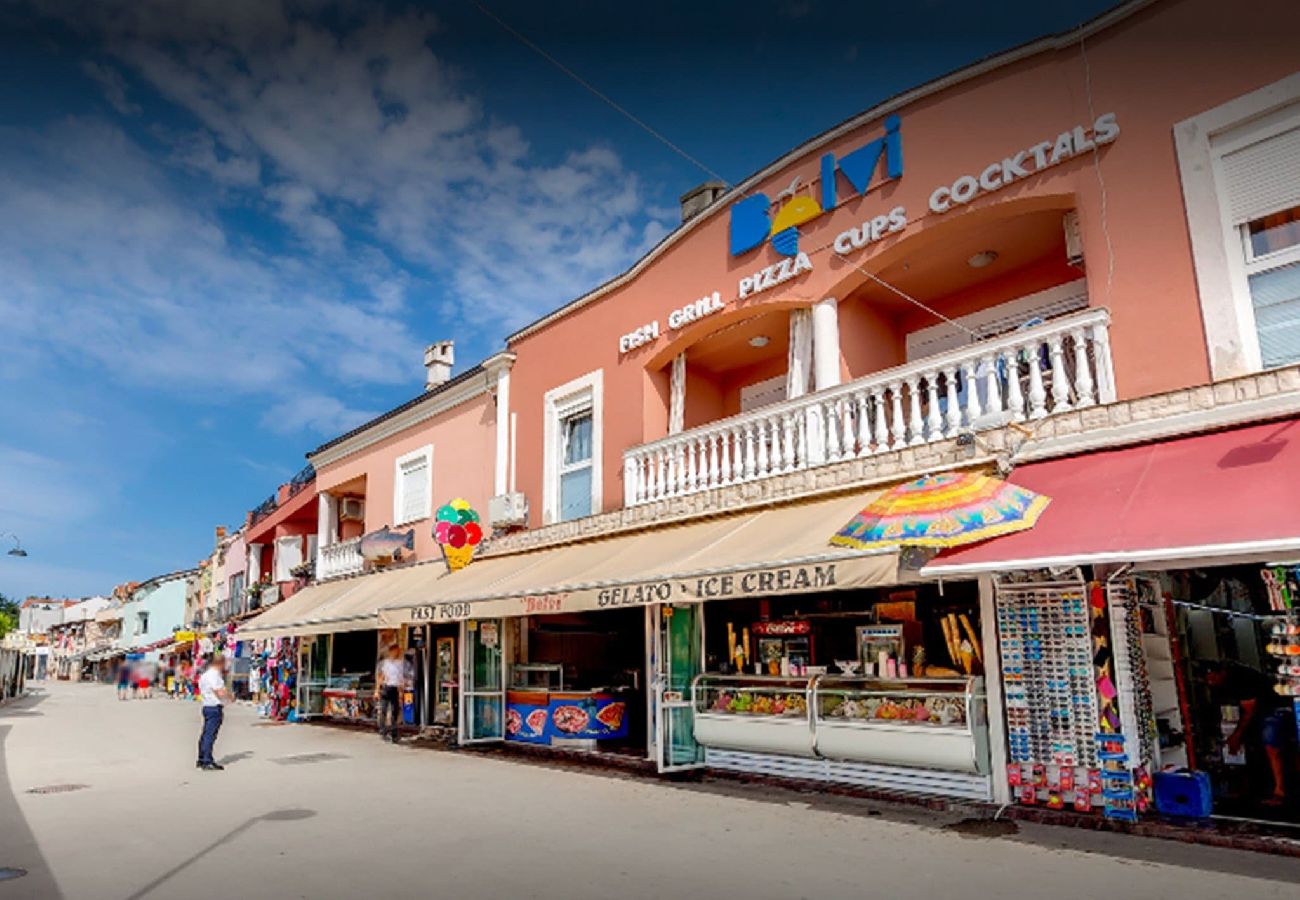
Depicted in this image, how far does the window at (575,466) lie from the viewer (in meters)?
13.4

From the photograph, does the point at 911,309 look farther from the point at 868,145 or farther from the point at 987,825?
the point at 987,825

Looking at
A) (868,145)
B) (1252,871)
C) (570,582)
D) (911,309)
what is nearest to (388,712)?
(570,582)

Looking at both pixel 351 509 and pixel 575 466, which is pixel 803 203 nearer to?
pixel 575 466

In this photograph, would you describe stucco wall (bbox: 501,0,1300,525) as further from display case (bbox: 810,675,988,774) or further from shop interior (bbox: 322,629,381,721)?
shop interior (bbox: 322,629,381,721)

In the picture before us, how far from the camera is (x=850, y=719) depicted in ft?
29.4

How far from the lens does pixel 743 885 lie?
5781mm

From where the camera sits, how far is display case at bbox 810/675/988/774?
7961 mm

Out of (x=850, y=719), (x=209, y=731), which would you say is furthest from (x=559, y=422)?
(x=850, y=719)

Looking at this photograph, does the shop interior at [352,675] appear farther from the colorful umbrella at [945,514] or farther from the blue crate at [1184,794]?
the blue crate at [1184,794]

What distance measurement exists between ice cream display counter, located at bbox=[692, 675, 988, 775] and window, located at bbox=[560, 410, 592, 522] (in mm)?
3695

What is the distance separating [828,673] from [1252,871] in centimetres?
438

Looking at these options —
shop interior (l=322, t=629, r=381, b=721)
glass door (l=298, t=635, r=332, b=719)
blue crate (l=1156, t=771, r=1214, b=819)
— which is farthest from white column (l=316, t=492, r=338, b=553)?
blue crate (l=1156, t=771, r=1214, b=819)

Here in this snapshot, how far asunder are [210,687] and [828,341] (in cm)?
919

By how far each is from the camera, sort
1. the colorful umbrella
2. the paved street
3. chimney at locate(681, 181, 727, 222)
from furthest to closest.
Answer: chimney at locate(681, 181, 727, 222)
the colorful umbrella
the paved street
